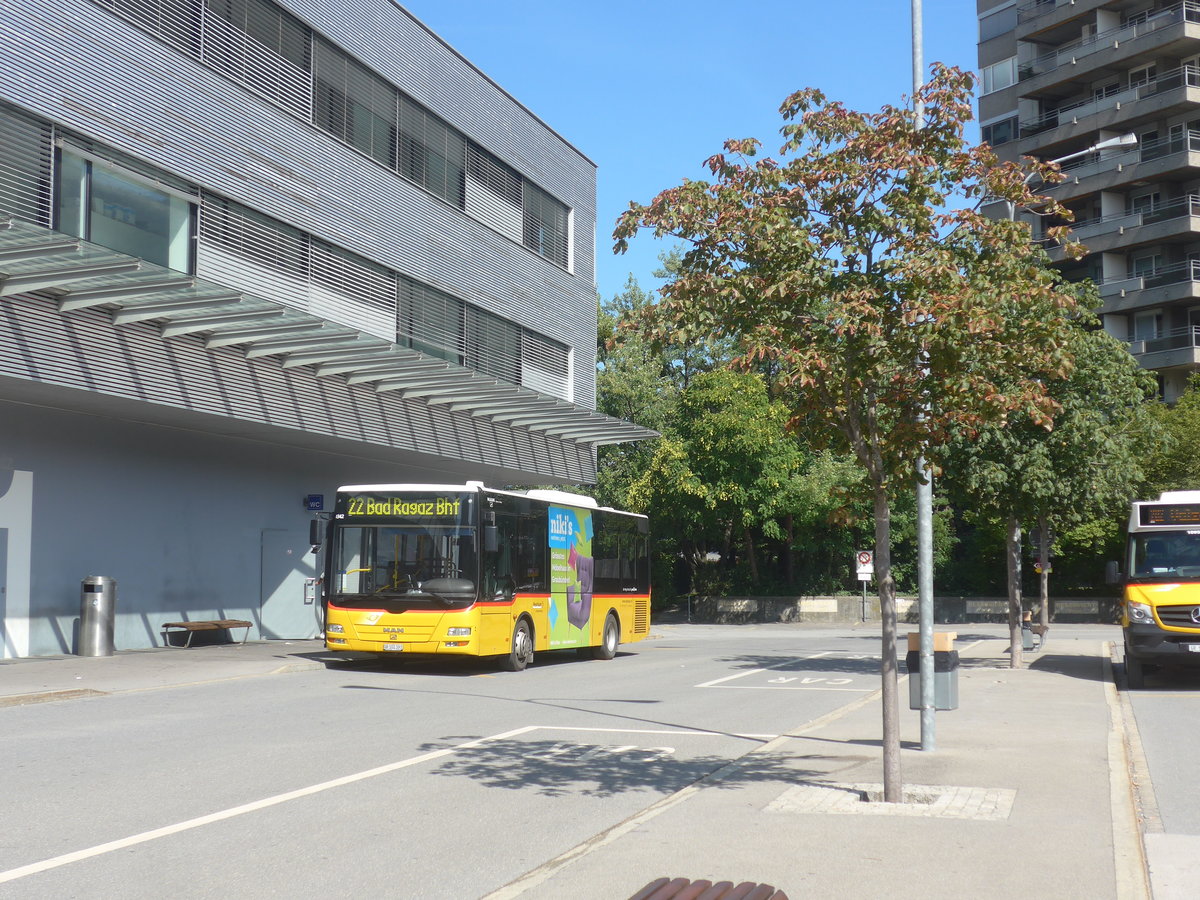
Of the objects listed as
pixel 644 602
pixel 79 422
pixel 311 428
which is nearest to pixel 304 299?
pixel 311 428

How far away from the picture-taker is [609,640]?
2503 cm

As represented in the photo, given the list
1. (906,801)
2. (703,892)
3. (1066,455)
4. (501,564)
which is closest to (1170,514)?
(1066,455)

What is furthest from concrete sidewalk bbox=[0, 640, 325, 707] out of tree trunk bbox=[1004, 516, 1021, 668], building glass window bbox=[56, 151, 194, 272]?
tree trunk bbox=[1004, 516, 1021, 668]

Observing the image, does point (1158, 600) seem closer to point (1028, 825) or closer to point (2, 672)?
point (1028, 825)

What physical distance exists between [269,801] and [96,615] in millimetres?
13635

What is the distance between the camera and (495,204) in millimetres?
34719

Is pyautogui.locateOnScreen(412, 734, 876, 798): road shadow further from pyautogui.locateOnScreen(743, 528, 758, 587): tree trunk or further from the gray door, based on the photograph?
pyautogui.locateOnScreen(743, 528, 758, 587): tree trunk

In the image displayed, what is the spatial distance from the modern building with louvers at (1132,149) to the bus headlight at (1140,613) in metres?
39.7

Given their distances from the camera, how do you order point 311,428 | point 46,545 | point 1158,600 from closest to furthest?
point 1158,600 < point 46,545 < point 311,428

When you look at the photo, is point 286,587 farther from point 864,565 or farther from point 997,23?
point 997,23

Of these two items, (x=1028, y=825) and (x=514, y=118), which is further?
(x=514, y=118)

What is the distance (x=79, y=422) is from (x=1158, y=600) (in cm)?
1762

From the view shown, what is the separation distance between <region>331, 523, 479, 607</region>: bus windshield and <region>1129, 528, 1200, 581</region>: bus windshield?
996cm

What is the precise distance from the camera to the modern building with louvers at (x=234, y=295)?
1914 cm
